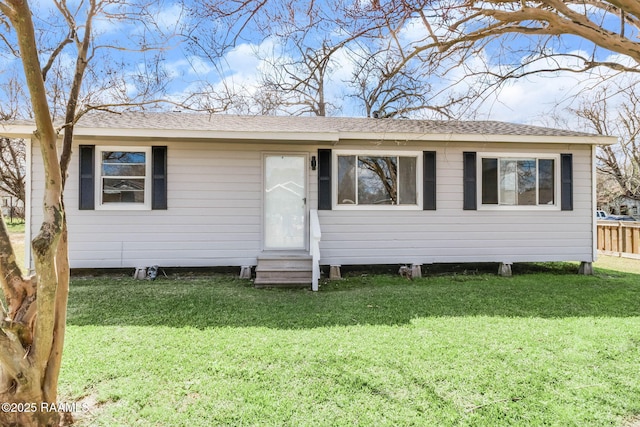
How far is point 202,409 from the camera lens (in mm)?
2346

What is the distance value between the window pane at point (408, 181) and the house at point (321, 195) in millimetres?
21

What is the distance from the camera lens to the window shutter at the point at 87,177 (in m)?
6.11

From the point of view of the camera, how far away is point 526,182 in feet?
22.9

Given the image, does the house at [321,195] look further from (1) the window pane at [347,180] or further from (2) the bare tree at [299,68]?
(2) the bare tree at [299,68]

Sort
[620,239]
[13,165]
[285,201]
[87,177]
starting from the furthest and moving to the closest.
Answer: [13,165]
[620,239]
[285,201]
[87,177]

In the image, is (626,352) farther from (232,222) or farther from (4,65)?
(4,65)

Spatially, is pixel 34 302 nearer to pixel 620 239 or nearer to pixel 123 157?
pixel 123 157

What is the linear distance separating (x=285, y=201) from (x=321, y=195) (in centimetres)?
73

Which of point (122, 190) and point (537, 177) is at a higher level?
point (537, 177)

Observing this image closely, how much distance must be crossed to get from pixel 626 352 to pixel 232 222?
18.9ft

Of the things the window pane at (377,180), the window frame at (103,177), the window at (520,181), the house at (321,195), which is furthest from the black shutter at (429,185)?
the window frame at (103,177)

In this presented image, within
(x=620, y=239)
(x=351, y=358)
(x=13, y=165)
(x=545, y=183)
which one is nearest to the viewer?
(x=351, y=358)

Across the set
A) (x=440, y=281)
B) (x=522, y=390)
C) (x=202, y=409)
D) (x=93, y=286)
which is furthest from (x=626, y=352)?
(x=93, y=286)

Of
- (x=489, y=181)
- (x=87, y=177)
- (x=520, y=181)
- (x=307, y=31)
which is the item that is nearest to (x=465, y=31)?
(x=307, y=31)
